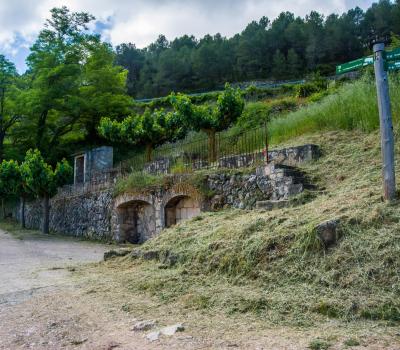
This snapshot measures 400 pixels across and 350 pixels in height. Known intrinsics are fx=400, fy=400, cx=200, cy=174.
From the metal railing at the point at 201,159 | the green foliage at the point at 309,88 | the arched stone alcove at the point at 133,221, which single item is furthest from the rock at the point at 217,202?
the green foliage at the point at 309,88

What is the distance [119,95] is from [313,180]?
60.5 ft

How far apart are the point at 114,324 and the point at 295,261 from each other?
1.79 meters

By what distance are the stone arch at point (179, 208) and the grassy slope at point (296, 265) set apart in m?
3.88

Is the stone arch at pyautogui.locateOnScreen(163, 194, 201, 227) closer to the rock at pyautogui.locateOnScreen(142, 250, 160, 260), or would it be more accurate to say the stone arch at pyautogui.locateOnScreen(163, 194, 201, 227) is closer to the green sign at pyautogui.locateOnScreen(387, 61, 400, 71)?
the rock at pyautogui.locateOnScreen(142, 250, 160, 260)

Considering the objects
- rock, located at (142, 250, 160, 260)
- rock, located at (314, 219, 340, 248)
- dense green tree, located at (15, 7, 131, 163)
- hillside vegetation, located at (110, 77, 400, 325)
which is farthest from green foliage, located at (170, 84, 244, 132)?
dense green tree, located at (15, 7, 131, 163)

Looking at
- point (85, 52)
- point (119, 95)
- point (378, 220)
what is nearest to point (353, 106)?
point (378, 220)

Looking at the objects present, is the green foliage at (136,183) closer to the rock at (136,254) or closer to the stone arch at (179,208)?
the stone arch at (179,208)

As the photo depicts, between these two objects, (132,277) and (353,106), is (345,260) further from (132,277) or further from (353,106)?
(353,106)

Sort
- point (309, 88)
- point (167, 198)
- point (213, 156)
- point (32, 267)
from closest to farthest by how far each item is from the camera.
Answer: point (32, 267)
point (167, 198)
point (213, 156)
point (309, 88)

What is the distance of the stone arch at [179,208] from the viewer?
31.8 feet

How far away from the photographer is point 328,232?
391cm

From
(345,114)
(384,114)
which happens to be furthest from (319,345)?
(345,114)

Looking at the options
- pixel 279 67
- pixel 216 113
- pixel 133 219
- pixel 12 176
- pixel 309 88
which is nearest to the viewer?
pixel 216 113

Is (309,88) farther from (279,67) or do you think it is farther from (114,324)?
(279,67)
